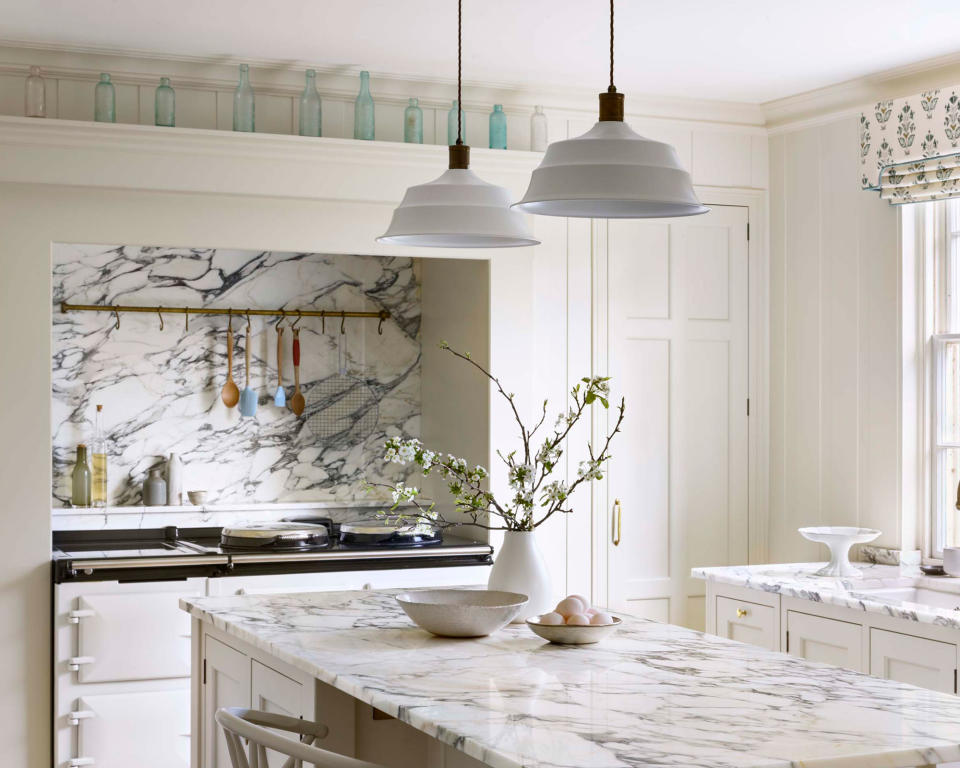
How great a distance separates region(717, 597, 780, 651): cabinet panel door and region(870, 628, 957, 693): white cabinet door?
0.42 metres

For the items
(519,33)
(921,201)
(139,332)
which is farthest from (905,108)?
(139,332)

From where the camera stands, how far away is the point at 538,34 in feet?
13.4

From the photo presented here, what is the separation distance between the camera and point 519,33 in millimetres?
4059

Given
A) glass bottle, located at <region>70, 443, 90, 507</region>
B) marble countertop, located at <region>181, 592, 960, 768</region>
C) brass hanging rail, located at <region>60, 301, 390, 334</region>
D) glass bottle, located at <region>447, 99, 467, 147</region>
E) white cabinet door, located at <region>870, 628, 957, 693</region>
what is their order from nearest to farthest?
marble countertop, located at <region>181, 592, 960, 768</region> → white cabinet door, located at <region>870, 628, 957, 693</region> → glass bottle, located at <region>447, 99, 467, 147</region> → glass bottle, located at <region>70, 443, 90, 507</region> → brass hanging rail, located at <region>60, 301, 390, 334</region>

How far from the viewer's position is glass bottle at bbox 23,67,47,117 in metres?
4.07

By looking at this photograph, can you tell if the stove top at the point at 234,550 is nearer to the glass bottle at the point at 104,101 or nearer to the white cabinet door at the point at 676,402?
the white cabinet door at the point at 676,402

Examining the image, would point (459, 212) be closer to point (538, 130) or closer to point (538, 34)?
point (538, 34)

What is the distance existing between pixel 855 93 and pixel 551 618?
112 inches

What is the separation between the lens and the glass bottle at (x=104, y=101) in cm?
415

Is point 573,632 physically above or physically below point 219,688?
above

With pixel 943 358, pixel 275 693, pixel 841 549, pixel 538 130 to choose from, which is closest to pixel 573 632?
pixel 275 693

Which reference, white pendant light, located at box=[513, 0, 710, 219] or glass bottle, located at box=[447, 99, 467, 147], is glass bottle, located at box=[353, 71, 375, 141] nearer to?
glass bottle, located at box=[447, 99, 467, 147]

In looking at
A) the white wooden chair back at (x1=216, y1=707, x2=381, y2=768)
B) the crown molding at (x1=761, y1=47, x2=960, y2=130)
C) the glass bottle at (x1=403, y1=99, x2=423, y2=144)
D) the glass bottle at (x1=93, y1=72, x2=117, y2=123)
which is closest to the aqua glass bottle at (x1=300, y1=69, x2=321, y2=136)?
the glass bottle at (x1=403, y1=99, x2=423, y2=144)

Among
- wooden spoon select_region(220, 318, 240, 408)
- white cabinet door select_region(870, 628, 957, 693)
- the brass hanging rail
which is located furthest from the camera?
wooden spoon select_region(220, 318, 240, 408)
